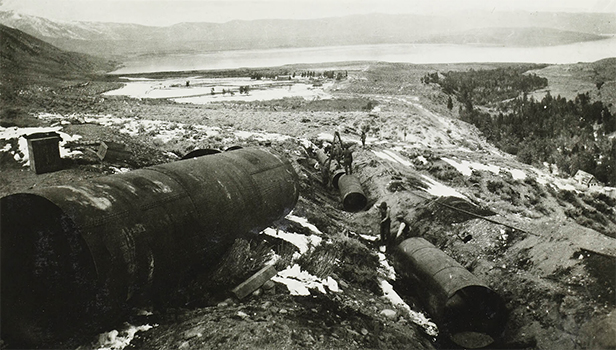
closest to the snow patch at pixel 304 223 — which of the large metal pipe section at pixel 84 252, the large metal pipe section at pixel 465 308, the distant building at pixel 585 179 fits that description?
the large metal pipe section at pixel 465 308

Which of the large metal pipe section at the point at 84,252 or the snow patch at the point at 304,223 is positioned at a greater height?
the large metal pipe section at the point at 84,252

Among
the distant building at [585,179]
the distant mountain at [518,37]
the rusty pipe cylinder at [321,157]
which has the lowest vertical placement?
the distant building at [585,179]

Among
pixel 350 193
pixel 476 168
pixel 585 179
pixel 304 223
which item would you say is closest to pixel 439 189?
pixel 476 168

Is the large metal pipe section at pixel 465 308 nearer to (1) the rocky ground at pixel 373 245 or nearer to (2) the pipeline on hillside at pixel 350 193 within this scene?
(1) the rocky ground at pixel 373 245

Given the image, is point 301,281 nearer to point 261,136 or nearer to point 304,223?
point 304,223

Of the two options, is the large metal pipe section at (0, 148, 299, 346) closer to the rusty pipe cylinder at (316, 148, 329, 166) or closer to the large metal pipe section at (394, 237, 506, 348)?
the large metal pipe section at (394, 237, 506, 348)

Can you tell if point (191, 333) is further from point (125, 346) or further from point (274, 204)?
point (274, 204)

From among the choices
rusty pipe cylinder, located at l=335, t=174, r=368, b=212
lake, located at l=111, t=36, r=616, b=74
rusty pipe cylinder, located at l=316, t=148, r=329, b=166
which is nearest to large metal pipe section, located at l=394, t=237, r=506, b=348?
rusty pipe cylinder, located at l=335, t=174, r=368, b=212
